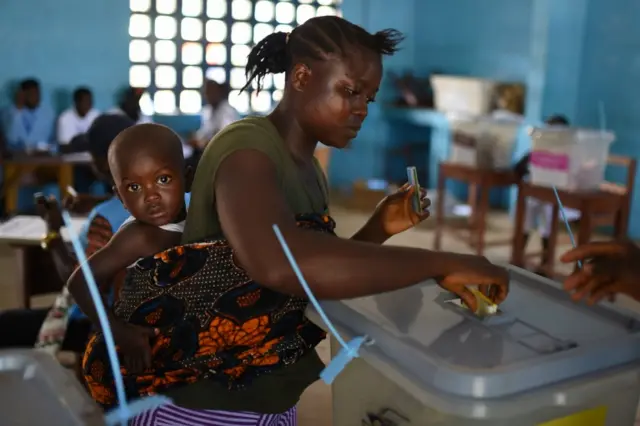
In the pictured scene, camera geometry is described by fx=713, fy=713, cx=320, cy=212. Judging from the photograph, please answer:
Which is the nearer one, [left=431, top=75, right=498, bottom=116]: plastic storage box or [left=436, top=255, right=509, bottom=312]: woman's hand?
[left=436, top=255, right=509, bottom=312]: woman's hand

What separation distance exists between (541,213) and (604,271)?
3.79 m

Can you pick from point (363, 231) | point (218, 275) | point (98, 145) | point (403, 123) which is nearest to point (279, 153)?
point (218, 275)

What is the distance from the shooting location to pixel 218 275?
35.6 inches

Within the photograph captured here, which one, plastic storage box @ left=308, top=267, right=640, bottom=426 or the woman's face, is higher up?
the woman's face

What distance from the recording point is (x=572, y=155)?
149 inches

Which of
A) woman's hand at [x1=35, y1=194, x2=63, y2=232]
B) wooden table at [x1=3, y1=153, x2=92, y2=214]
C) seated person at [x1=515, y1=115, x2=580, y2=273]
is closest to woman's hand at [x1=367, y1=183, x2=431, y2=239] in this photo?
woman's hand at [x1=35, y1=194, x2=63, y2=232]

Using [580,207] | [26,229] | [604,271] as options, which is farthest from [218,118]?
[604,271]

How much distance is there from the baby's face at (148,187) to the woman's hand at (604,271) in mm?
653

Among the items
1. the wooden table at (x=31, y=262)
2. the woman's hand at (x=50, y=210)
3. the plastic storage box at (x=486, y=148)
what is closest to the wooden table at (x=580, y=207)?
the plastic storage box at (x=486, y=148)

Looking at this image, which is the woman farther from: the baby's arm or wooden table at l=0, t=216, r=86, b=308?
wooden table at l=0, t=216, r=86, b=308

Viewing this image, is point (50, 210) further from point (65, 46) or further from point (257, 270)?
point (65, 46)

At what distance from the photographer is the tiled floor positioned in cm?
262

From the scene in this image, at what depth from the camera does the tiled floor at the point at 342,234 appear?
2625mm

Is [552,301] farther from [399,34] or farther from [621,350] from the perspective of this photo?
[399,34]
